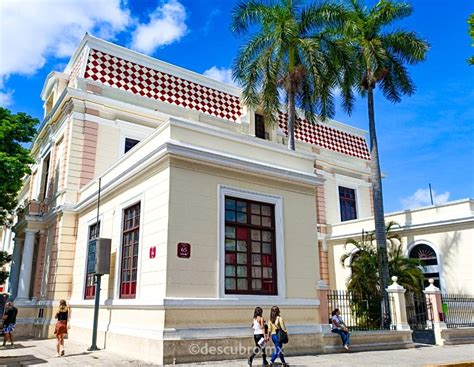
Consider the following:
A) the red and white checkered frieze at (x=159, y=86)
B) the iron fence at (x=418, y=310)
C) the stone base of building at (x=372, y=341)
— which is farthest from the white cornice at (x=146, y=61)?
the stone base of building at (x=372, y=341)

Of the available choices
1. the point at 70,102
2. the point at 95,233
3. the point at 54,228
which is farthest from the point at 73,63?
the point at 95,233

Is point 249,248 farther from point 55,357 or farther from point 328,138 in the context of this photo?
point 328,138

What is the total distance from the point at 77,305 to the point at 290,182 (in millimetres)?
7477

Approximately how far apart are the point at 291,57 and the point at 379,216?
288 inches

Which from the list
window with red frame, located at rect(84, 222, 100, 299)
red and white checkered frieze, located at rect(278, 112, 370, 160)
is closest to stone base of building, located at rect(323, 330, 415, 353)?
window with red frame, located at rect(84, 222, 100, 299)

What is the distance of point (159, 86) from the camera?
18391 millimetres

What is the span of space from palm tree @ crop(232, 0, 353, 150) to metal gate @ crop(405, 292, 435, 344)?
7281mm

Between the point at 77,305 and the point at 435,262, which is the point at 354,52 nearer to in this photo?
the point at 435,262

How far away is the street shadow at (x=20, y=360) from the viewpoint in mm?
9258

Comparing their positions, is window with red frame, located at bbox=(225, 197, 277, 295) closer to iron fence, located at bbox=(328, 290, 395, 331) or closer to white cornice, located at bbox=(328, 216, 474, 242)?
iron fence, located at bbox=(328, 290, 395, 331)

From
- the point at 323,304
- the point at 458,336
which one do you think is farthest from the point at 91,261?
the point at 458,336

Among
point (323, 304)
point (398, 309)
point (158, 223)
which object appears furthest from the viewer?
point (398, 309)

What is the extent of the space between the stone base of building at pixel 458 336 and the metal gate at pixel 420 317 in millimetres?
397

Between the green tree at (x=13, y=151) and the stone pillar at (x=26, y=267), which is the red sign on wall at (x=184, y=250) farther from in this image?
the stone pillar at (x=26, y=267)
